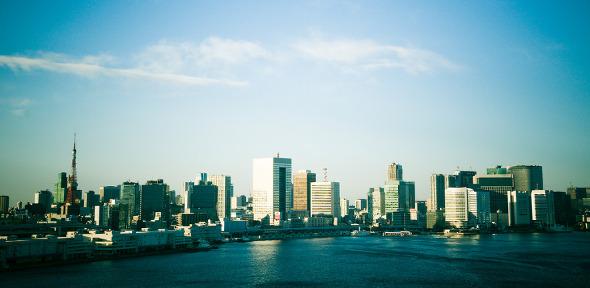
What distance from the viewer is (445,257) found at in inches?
4301

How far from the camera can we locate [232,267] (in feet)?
308

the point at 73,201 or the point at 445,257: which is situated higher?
the point at 73,201

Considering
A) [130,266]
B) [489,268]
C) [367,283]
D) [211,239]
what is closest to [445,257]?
[489,268]

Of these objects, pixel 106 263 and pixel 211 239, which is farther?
pixel 211 239

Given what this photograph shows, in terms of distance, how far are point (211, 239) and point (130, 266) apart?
79608 mm

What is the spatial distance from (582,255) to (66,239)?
93654 millimetres

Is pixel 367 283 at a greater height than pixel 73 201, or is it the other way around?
pixel 73 201

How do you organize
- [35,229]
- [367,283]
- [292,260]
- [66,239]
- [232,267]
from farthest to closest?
[35,229] → [292,260] → [66,239] → [232,267] → [367,283]

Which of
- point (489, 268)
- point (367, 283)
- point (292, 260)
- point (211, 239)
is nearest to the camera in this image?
point (367, 283)

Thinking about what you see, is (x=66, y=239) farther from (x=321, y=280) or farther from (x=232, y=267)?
(x=321, y=280)

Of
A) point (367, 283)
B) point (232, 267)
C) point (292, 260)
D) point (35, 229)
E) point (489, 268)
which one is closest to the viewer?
point (367, 283)

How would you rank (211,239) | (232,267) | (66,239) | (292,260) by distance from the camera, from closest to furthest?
(232,267)
(66,239)
(292,260)
(211,239)

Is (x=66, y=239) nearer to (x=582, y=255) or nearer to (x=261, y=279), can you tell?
(x=261, y=279)

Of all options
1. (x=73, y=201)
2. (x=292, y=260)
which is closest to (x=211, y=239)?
(x=73, y=201)
